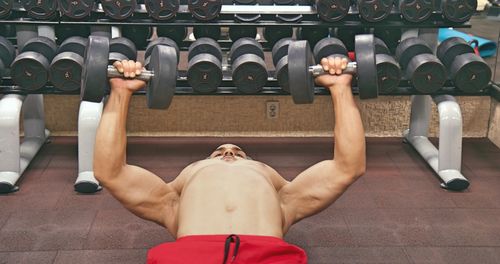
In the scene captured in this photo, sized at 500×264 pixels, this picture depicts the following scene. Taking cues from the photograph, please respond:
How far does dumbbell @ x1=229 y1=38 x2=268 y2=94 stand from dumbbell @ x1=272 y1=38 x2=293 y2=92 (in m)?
0.08

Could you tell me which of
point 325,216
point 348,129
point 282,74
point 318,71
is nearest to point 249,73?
point 282,74

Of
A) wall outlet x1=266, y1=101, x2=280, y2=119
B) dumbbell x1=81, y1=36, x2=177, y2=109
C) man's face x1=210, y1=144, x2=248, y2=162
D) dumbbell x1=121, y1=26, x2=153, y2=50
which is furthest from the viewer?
wall outlet x1=266, y1=101, x2=280, y2=119

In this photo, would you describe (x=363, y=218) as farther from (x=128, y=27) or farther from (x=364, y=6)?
(x=128, y=27)

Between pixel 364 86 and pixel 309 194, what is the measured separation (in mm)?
448

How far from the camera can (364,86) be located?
7.40 ft

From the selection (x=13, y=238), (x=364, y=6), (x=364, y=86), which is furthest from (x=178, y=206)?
(x=364, y=6)

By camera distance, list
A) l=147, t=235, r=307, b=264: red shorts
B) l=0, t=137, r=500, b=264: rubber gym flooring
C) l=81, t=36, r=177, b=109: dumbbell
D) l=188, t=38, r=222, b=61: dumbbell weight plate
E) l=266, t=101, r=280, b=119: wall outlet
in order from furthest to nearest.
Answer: l=266, t=101, r=280, b=119: wall outlet, l=188, t=38, r=222, b=61: dumbbell weight plate, l=0, t=137, r=500, b=264: rubber gym flooring, l=81, t=36, r=177, b=109: dumbbell, l=147, t=235, r=307, b=264: red shorts

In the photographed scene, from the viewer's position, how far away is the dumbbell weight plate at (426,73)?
3.49 meters

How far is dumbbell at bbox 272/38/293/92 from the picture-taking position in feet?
11.5

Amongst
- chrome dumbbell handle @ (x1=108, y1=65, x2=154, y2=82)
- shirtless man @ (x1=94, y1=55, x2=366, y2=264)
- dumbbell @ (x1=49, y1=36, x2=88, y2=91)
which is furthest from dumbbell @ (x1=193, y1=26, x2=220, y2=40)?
chrome dumbbell handle @ (x1=108, y1=65, x2=154, y2=82)

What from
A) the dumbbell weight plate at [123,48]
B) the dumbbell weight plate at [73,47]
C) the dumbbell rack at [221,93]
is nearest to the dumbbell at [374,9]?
the dumbbell rack at [221,93]

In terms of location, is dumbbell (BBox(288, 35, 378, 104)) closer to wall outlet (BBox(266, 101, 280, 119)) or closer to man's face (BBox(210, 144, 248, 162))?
man's face (BBox(210, 144, 248, 162))

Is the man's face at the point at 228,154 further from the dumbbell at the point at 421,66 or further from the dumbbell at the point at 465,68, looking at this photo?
the dumbbell at the point at 465,68

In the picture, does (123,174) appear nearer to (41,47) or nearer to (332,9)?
(41,47)
